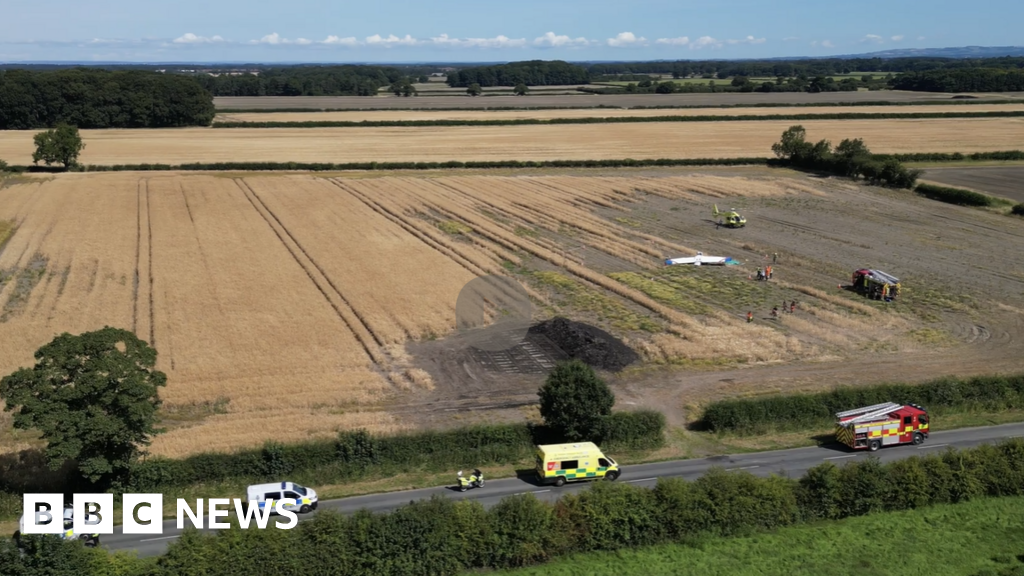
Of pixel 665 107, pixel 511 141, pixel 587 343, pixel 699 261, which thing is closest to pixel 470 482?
pixel 587 343

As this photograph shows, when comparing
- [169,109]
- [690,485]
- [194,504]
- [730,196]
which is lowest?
Answer: [194,504]

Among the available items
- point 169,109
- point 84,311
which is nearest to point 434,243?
point 84,311

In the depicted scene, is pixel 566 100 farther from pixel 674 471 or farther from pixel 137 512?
pixel 137 512

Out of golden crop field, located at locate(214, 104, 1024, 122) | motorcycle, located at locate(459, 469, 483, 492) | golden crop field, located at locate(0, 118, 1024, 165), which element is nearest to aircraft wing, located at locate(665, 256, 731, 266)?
motorcycle, located at locate(459, 469, 483, 492)

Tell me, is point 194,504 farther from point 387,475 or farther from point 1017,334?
point 1017,334

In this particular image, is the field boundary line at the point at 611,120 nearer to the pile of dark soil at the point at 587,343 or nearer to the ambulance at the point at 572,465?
the pile of dark soil at the point at 587,343

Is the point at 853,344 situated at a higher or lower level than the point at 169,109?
lower

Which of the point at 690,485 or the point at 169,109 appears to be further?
the point at 169,109
